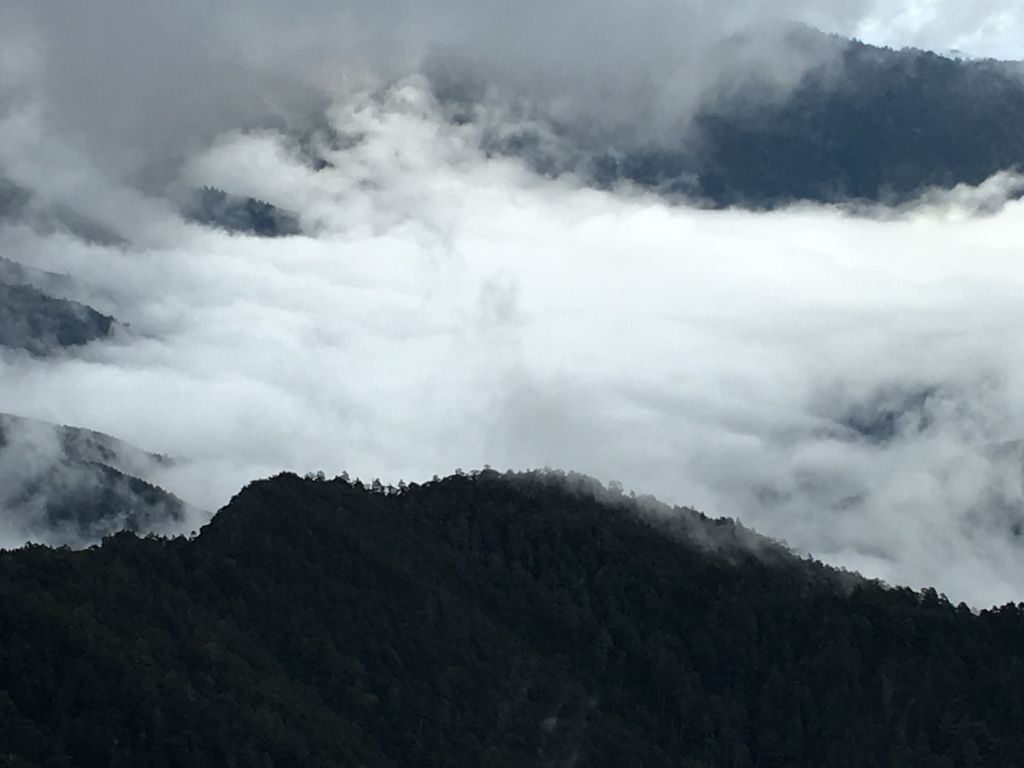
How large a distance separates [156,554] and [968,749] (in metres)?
72.1

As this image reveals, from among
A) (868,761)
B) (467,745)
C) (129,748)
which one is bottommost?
(129,748)

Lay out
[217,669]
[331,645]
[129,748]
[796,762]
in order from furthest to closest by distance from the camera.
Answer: [796,762] < [331,645] < [217,669] < [129,748]

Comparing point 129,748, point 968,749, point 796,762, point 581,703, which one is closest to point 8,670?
point 129,748

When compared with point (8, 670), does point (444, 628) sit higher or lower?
higher

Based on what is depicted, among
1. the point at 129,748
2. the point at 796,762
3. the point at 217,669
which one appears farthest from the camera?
the point at 796,762

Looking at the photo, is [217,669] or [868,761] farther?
[868,761]

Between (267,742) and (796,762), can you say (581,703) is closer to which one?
(796,762)

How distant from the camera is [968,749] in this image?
197875mm

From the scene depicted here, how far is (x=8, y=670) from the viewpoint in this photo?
165 m

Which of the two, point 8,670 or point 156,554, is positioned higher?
point 156,554

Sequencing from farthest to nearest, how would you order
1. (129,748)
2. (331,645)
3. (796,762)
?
1. (796,762)
2. (331,645)
3. (129,748)

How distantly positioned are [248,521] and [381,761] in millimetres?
29600

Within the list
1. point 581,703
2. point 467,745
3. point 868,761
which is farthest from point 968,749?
point 467,745

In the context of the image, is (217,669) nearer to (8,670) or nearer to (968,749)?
(8,670)
